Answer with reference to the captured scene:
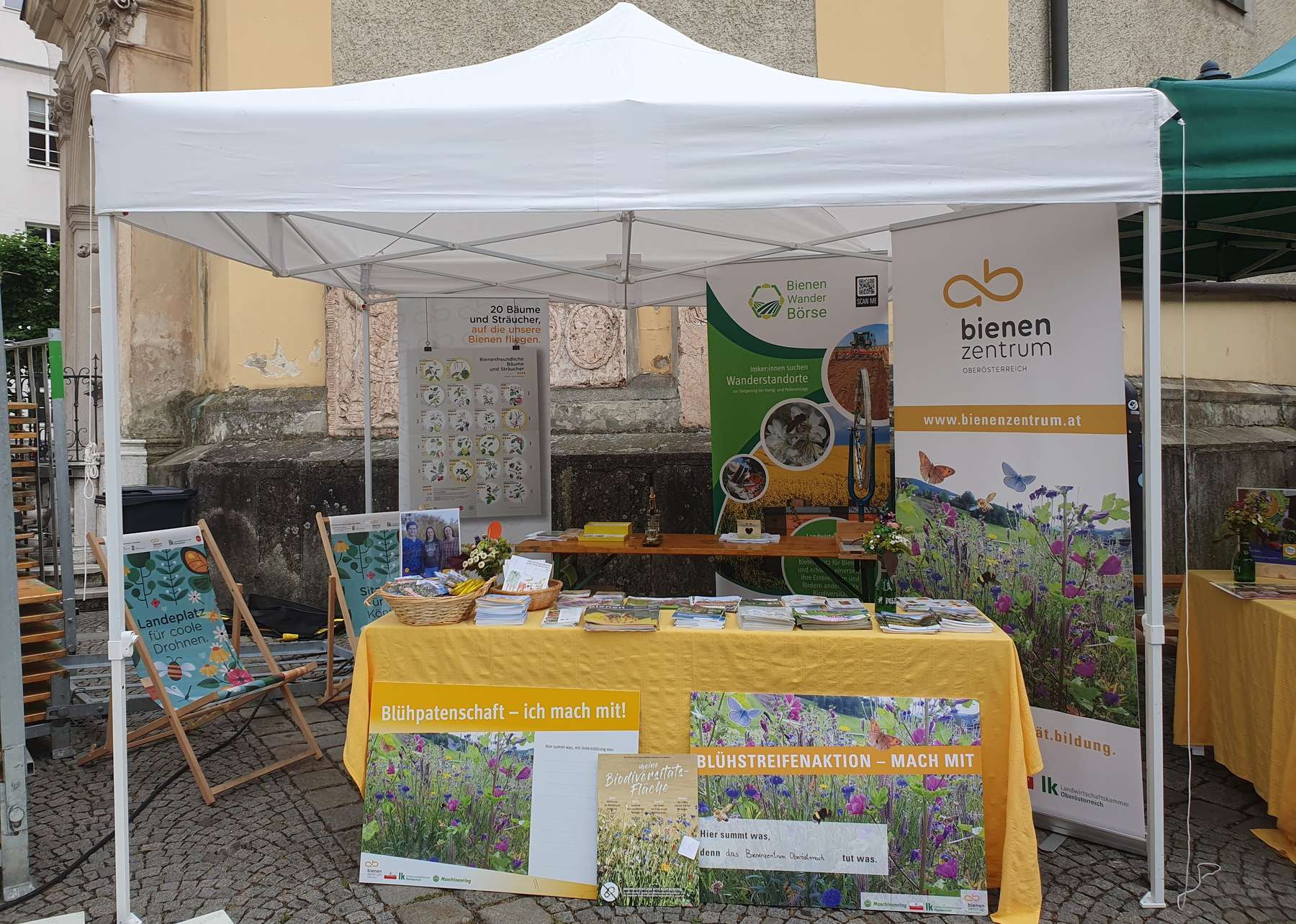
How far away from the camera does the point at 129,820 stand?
3.09m

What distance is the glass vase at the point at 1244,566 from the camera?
3463 mm

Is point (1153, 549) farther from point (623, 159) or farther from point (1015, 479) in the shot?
point (623, 159)

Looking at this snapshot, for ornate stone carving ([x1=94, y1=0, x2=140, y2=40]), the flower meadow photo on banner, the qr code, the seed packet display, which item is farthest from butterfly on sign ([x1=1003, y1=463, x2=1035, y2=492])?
ornate stone carving ([x1=94, y1=0, x2=140, y2=40])

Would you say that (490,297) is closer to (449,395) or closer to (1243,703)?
(449,395)

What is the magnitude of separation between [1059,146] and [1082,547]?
4.57 feet

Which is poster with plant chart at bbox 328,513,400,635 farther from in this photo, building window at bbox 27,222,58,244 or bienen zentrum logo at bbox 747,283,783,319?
building window at bbox 27,222,58,244

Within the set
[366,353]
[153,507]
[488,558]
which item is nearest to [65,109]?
[153,507]

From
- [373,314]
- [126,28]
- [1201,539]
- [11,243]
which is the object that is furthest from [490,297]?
[11,243]

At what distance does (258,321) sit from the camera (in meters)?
7.11

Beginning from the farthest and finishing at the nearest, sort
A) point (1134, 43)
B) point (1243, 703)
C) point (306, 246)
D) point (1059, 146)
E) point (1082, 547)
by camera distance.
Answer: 1. point (1134, 43)
2. point (306, 246)
3. point (1243, 703)
4. point (1082, 547)
5. point (1059, 146)

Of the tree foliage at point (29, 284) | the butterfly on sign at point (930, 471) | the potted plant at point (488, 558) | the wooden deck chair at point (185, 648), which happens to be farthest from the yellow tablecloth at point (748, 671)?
the tree foliage at point (29, 284)

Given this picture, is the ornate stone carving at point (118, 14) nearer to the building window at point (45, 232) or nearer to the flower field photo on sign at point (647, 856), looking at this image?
the flower field photo on sign at point (647, 856)

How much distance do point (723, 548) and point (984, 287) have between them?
6.59ft

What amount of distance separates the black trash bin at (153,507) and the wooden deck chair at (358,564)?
2116 mm
